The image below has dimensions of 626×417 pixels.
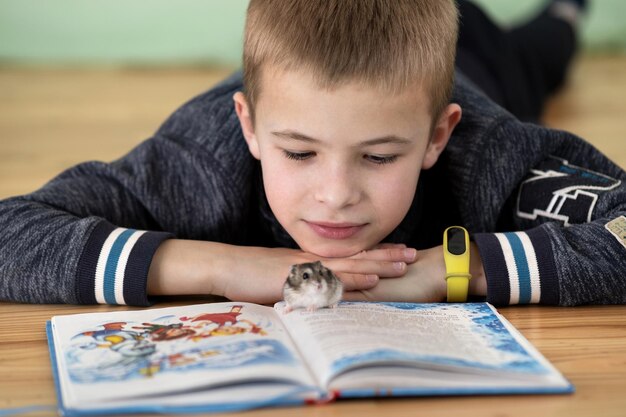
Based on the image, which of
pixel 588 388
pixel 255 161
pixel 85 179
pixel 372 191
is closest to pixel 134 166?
pixel 85 179

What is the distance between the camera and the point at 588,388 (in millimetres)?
908

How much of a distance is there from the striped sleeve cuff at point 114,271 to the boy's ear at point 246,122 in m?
0.21

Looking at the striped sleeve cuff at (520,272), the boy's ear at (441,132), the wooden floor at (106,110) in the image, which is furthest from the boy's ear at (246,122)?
the wooden floor at (106,110)

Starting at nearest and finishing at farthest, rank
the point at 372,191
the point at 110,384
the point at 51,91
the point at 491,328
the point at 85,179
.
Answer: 1. the point at 110,384
2. the point at 491,328
3. the point at 372,191
4. the point at 85,179
5. the point at 51,91

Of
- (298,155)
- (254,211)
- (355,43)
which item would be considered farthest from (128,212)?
(355,43)

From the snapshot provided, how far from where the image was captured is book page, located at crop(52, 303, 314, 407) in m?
0.85

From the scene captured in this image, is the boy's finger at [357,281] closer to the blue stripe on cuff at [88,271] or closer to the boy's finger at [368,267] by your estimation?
the boy's finger at [368,267]

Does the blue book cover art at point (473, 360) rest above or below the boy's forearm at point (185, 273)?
below

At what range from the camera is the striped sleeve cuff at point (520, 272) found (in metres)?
1.15

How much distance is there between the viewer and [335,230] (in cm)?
118

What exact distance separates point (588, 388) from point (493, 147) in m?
0.56

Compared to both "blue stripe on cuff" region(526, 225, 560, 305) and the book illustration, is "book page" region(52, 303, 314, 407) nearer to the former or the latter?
the book illustration

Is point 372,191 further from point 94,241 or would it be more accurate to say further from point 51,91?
point 51,91

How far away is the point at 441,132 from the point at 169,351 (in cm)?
55
